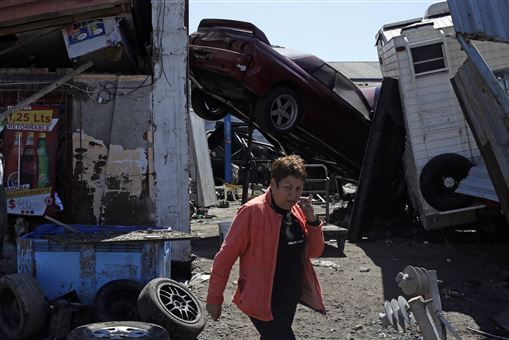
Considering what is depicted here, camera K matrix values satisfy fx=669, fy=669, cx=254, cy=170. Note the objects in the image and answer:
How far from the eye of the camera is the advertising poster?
813cm

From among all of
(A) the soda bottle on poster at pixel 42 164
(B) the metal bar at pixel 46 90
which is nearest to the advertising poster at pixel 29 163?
(A) the soda bottle on poster at pixel 42 164

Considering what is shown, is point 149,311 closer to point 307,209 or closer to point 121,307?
point 121,307

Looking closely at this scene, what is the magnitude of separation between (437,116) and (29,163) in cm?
565

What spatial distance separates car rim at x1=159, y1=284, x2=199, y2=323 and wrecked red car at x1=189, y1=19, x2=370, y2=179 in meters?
4.63

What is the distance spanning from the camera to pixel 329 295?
7.21m

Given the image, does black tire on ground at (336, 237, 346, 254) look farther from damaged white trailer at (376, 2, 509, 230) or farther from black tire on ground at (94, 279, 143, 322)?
black tire on ground at (94, 279, 143, 322)

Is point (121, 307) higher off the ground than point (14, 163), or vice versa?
point (14, 163)

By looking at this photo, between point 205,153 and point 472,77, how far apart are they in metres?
9.90

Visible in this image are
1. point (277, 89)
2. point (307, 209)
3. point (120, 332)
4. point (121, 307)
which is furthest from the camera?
point (277, 89)

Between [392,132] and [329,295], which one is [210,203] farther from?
[329,295]

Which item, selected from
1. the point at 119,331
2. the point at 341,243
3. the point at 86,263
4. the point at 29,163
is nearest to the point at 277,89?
the point at 341,243

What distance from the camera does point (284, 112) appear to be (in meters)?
10.4

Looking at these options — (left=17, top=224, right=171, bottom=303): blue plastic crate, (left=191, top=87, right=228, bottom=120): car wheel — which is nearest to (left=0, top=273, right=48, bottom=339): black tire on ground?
(left=17, top=224, right=171, bottom=303): blue plastic crate

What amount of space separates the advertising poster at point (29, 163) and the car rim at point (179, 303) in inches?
112
